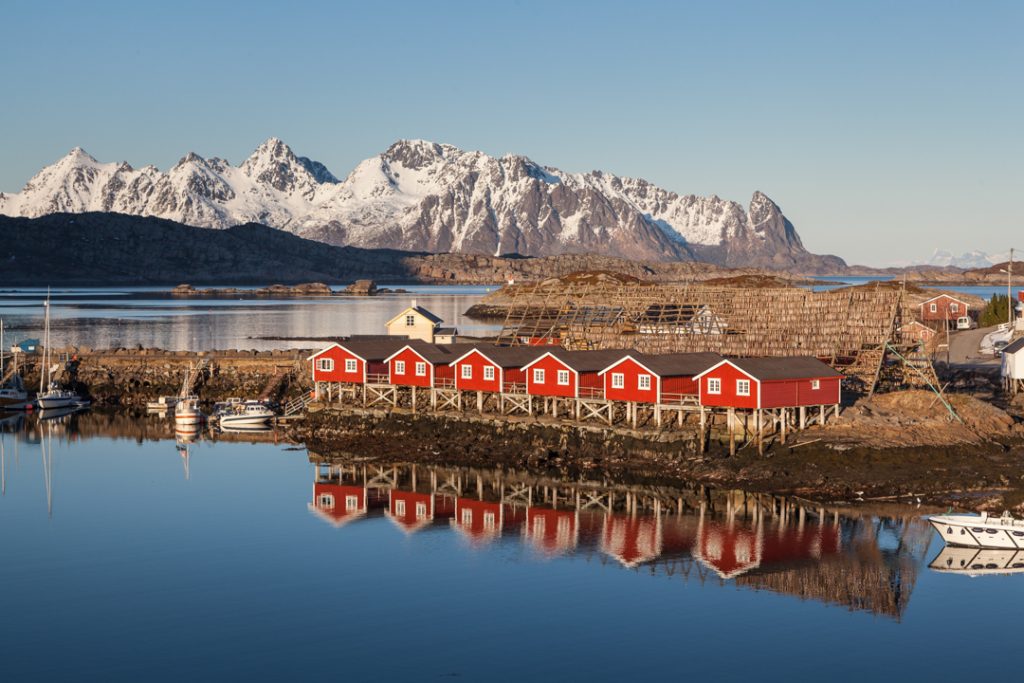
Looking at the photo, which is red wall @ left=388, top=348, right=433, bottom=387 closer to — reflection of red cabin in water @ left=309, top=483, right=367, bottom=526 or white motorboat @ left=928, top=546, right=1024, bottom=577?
reflection of red cabin in water @ left=309, top=483, right=367, bottom=526

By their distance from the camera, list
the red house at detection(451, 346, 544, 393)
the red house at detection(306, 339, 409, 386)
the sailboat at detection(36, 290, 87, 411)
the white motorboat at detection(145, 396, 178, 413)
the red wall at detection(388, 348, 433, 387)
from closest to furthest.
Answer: the red house at detection(451, 346, 544, 393) → the red wall at detection(388, 348, 433, 387) → the red house at detection(306, 339, 409, 386) → the white motorboat at detection(145, 396, 178, 413) → the sailboat at detection(36, 290, 87, 411)

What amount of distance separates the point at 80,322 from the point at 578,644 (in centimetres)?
12198

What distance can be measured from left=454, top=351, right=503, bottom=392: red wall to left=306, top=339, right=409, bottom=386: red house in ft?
18.1

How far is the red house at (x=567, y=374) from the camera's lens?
5503 cm

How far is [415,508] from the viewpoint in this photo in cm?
4509

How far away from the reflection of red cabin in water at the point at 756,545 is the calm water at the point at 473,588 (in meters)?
0.11

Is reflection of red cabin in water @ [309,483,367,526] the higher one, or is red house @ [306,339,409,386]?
red house @ [306,339,409,386]

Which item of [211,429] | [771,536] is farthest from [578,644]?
[211,429]

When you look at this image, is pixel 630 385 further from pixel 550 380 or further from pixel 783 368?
pixel 783 368

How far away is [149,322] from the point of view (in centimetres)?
14462

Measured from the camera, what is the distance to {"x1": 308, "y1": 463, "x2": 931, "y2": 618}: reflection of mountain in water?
1388 inches

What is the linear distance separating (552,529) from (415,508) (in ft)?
20.2

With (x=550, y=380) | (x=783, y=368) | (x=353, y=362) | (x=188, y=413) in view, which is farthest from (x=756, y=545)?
(x=188, y=413)

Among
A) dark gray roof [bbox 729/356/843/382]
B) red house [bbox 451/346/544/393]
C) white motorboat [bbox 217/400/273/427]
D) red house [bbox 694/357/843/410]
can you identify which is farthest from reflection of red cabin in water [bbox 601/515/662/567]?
white motorboat [bbox 217/400/273/427]
